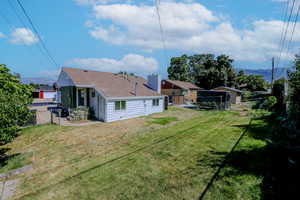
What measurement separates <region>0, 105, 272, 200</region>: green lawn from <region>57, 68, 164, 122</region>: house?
4807 millimetres

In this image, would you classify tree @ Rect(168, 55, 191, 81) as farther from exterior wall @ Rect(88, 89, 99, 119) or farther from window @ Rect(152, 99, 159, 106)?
exterior wall @ Rect(88, 89, 99, 119)

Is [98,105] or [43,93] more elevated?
[43,93]

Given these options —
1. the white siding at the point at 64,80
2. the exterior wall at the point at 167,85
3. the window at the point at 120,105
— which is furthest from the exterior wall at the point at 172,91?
the white siding at the point at 64,80

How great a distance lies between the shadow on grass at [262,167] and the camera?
3932 millimetres

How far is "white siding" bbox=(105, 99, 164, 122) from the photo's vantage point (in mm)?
13463

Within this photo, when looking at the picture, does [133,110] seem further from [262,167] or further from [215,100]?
[215,100]

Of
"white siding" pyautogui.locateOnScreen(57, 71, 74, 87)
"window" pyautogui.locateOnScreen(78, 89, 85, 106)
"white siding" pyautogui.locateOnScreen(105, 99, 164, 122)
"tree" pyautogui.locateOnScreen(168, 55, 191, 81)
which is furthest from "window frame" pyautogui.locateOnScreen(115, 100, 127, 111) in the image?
"tree" pyautogui.locateOnScreen(168, 55, 191, 81)

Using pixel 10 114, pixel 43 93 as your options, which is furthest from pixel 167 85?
pixel 43 93

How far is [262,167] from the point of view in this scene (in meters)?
5.05

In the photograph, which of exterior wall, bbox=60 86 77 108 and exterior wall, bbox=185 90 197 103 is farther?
exterior wall, bbox=185 90 197 103

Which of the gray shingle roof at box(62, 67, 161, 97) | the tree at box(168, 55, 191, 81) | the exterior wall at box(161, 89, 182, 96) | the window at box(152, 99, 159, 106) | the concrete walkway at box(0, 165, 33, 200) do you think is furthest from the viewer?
the tree at box(168, 55, 191, 81)

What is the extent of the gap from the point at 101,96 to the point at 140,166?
9.00 metres

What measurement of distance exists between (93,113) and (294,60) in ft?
45.0

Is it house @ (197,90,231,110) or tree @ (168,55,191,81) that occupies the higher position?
tree @ (168,55,191,81)
